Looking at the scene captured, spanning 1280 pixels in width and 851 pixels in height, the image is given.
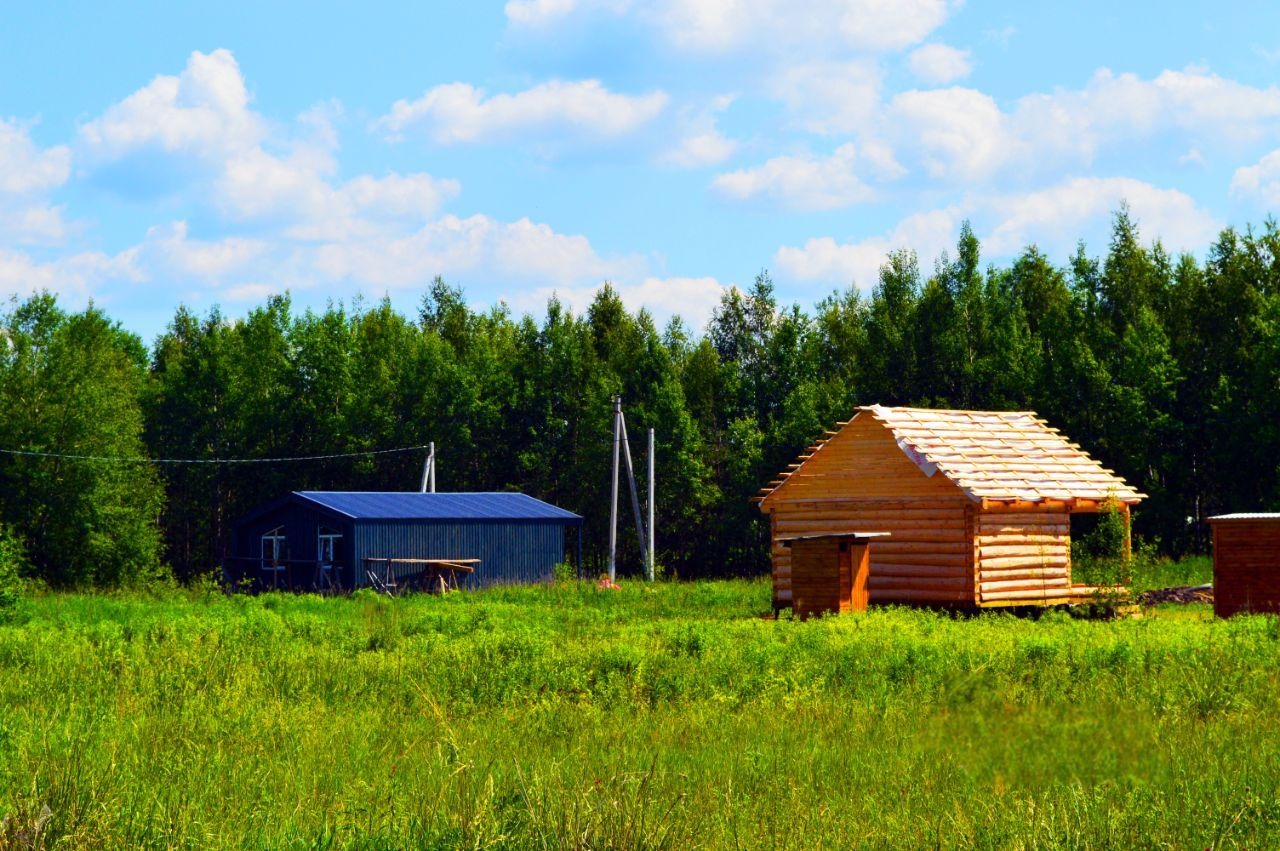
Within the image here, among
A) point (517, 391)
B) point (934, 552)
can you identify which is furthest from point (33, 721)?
point (517, 391)

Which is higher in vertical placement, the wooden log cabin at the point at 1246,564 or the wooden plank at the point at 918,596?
the wooden log cabin at the point at 1246,564

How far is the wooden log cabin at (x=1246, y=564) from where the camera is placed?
25.6m

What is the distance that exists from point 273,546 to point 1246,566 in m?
31.3

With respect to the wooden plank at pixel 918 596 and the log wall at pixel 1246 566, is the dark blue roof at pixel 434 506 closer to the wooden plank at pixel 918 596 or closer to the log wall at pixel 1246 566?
the wooden plank at pixel 918 596

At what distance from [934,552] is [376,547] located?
19.8 metres

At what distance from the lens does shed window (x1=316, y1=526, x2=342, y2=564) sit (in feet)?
142

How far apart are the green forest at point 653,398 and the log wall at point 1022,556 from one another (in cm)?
1611

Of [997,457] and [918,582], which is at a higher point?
[997,457]

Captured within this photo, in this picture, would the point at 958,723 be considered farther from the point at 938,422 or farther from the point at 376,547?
the point at 376,547

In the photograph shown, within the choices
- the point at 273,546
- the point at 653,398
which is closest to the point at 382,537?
the point at 273,546

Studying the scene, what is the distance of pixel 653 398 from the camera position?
57.4 metres

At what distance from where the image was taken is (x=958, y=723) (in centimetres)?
966

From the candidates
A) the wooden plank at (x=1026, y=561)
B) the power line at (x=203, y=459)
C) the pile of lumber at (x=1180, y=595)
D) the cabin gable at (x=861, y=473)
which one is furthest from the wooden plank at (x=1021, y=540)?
the power line at (x=203, y=459)

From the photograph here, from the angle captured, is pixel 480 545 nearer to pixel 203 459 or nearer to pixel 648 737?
pixel 203 459
